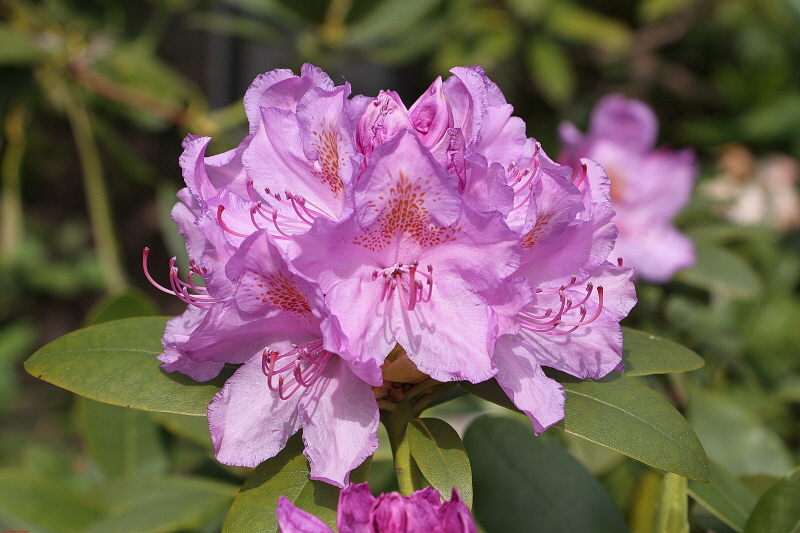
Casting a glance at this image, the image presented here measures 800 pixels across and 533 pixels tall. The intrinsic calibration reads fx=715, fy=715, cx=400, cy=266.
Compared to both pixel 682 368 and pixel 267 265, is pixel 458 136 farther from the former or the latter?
pixel 682 368

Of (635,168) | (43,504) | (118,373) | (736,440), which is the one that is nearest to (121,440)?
(43,504)

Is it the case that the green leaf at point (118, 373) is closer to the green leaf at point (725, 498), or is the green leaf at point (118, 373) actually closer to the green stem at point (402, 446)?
the green stem at point (402, 446)

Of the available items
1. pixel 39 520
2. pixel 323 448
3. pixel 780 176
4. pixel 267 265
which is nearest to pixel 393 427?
pixel 323 448

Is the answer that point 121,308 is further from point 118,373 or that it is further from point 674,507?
point 674,507

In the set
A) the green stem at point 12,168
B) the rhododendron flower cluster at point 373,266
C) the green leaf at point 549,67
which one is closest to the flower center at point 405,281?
the rhododendron flower cluster at point 373,266

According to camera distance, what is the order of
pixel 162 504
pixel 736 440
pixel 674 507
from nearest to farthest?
pixel 674 507
pixel 162 504
pixel 736 440

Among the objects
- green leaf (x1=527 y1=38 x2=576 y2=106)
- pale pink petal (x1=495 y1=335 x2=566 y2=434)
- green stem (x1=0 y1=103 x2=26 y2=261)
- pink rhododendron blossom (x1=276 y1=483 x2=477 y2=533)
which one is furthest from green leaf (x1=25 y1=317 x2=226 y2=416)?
green leaf (x1=527 y1=38 x2=576 y2=106)

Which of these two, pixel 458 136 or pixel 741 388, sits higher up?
pixel 458 136
